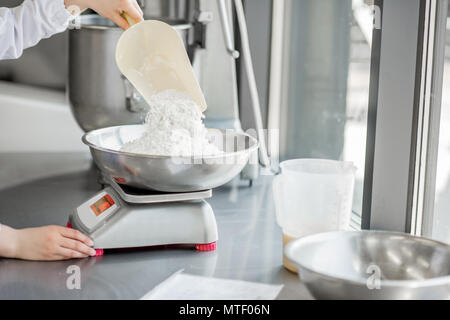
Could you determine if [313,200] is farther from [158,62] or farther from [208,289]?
[158,62]

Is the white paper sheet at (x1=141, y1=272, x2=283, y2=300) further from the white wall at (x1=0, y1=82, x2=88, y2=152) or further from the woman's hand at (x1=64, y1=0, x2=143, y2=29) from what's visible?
the white wall at (x1=0, y1=82, x2=88, y2=152)

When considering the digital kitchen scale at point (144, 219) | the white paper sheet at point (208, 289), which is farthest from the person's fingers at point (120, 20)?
→ the white paper sheet at point (208, 289)

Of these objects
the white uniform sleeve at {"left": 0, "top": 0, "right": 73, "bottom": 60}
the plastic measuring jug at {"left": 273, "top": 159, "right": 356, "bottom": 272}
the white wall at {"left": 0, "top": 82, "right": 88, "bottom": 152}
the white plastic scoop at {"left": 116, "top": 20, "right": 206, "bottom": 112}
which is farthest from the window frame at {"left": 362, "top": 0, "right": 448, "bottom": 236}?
the white wall at {"left": 0, "top": 82, "right": 88, "bottom": 152}

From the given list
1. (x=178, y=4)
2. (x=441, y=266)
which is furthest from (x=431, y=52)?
(x=178, y=4)

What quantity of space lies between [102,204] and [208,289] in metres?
0.30

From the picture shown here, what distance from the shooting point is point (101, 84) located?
177 centimetres

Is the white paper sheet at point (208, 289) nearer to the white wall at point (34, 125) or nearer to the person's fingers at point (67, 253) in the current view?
the person's fingers at point (67, 253)

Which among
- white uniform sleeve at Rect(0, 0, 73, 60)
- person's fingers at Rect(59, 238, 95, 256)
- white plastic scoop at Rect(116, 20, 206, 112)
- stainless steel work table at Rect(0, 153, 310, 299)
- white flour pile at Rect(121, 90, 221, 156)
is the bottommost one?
stainless steel work table at Rect(0, 153, 310, 299)

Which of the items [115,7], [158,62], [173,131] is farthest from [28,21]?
[173,131]

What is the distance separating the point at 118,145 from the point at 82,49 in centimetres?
50

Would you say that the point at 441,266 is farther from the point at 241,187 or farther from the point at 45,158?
the point at 45,158

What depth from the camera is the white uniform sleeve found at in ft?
4.36

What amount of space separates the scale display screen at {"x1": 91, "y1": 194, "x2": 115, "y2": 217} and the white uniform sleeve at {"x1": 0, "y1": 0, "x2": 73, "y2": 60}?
374mm
